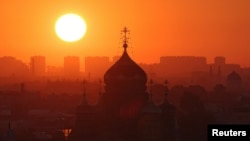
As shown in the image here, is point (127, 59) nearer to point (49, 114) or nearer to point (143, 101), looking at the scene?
point (143, 101)

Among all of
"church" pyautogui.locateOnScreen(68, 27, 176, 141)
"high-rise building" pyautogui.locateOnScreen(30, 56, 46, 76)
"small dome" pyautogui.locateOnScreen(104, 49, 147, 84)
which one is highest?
"high-rise building" pyautogui.locateOnScreen(30, 56, 46, 76)

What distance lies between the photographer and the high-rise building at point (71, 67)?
178375 mm

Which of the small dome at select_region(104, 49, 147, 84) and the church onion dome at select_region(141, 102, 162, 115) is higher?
the small dome at select_region(104, 49, 147, 84)

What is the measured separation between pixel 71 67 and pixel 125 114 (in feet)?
453

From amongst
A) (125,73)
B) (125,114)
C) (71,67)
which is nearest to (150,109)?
(125,114)

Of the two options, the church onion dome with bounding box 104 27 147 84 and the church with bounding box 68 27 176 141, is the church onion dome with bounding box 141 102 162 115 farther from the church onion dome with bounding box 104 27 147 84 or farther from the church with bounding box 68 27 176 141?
the church onion dome with bounding box 104 27 147 84

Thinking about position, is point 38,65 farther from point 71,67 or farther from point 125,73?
point 125,73

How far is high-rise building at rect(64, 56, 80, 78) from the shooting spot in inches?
7023

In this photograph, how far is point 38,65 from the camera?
18762 cm

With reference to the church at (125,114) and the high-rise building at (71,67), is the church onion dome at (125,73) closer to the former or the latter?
the church at (125,114)

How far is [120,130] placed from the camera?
45.6m

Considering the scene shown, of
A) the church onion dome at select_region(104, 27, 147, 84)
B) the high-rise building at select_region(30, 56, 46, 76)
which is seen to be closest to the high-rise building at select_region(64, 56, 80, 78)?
the high-rise building at select_region(30, 56, 46, 76)

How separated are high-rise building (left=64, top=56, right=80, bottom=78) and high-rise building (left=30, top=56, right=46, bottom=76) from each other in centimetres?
497

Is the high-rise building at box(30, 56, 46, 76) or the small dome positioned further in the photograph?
the high-rise building at box(30, 56, 46, 76)
